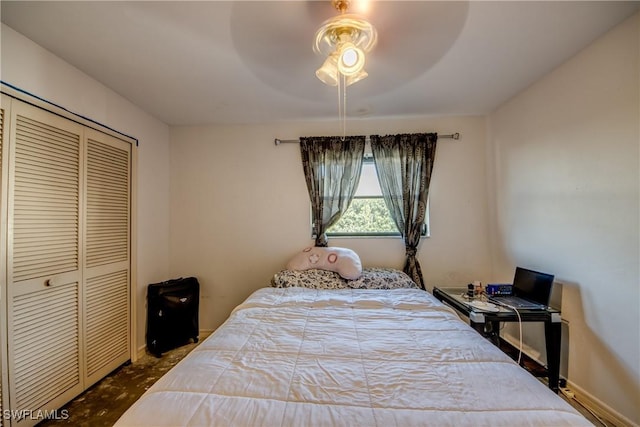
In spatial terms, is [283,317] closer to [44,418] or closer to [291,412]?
[291,412]

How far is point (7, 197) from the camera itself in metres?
1.62

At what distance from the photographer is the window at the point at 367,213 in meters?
3.14

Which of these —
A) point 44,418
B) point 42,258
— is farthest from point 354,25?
point 44,418

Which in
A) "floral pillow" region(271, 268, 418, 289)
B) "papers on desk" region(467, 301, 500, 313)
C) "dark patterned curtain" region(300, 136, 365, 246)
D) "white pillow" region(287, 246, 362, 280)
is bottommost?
"papers on desk" region(467, 301, 500, 313)

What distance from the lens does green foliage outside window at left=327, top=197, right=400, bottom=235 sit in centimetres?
314

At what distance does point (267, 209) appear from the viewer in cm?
316

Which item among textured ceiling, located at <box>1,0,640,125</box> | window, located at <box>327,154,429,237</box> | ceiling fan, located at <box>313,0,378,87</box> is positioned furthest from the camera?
window, located at <box>327,154,429,237</box>

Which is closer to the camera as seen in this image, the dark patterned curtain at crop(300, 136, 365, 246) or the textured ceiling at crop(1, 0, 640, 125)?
the textured ceiling at crop(1, 0, 640, 125)

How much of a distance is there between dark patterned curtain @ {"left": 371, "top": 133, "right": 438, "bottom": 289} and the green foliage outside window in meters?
0.15

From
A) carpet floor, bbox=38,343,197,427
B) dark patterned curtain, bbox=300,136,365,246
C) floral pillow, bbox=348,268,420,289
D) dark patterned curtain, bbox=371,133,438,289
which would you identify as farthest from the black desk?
carpet floor, bbox=38,343,197,427

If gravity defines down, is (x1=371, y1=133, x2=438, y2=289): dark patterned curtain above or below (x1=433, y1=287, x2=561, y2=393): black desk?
above

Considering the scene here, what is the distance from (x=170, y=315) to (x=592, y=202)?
11.8ft

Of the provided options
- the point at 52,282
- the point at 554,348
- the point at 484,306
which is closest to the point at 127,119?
the point at 52,282

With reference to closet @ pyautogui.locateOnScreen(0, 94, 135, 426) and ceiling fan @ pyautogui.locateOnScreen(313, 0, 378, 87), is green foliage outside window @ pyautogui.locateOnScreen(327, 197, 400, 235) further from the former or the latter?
closet @ pyautogui.locateOnScreen(0, 94, 135, 426)
